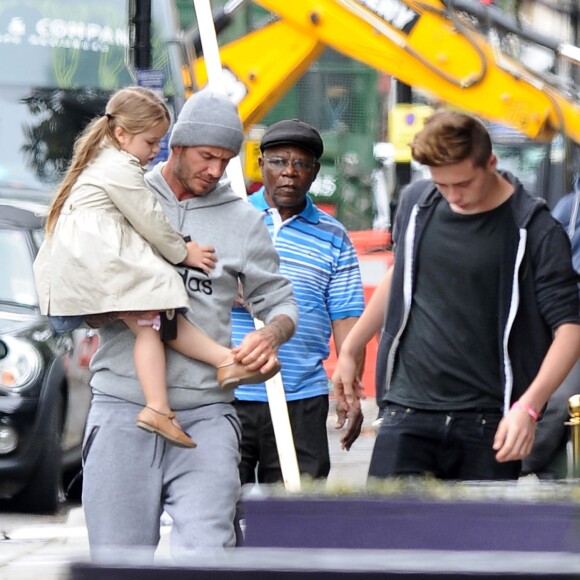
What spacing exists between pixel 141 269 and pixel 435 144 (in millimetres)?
969

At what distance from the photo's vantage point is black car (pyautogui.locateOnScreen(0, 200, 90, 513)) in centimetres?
845

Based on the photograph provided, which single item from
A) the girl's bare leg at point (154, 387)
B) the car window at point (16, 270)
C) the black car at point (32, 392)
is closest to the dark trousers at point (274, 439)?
the girl's bare leg at point (154, 387)

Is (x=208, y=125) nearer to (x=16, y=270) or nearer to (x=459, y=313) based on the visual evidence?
(x=459, y=313)

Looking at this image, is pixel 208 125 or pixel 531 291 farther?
pixel 531 291

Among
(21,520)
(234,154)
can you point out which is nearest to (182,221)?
(234,154)

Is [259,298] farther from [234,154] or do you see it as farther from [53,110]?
[53,110]

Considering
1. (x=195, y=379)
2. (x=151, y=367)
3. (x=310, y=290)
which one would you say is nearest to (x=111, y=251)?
(x=151, y=367)

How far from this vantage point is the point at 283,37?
10008 mm

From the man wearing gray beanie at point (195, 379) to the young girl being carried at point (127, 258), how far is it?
8 cm

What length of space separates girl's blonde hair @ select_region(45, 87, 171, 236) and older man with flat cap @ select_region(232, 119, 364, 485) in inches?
50.5

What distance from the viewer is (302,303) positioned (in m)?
5.88

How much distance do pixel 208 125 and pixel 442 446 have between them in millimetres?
1256

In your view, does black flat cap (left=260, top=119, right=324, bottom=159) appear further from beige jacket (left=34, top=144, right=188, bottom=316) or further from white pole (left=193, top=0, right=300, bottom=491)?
beige jacket (left=34, top=144, right=188, bottom=316)

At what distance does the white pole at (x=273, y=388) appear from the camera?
5301 mm
